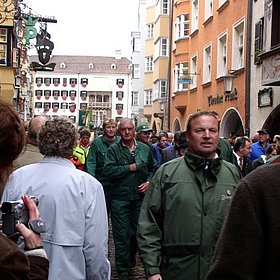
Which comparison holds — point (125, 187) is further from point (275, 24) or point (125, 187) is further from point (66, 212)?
point (275, 24)

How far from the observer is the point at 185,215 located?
4246mm

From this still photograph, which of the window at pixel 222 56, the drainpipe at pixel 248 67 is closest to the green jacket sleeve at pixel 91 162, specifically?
the drainpipe at pixel 248 67

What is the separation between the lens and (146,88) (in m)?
50.2

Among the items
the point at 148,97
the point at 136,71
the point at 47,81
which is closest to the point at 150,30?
the point at 148,97

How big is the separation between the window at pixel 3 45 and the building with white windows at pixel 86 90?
289ft

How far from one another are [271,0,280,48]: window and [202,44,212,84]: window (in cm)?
958

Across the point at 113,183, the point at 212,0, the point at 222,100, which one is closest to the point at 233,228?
the point at 113,183

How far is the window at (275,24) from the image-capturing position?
685 inches

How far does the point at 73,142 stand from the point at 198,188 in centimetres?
92

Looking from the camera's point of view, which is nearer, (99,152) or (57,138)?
(57,138)

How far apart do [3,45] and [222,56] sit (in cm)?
955

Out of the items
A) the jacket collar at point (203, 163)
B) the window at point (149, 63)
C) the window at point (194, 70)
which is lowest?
the jacket collar at point (203, 163)

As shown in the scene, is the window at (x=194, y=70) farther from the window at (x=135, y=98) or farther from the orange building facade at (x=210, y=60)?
the window at (x=135, y=98)

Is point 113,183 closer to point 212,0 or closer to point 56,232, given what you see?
point 56,232
